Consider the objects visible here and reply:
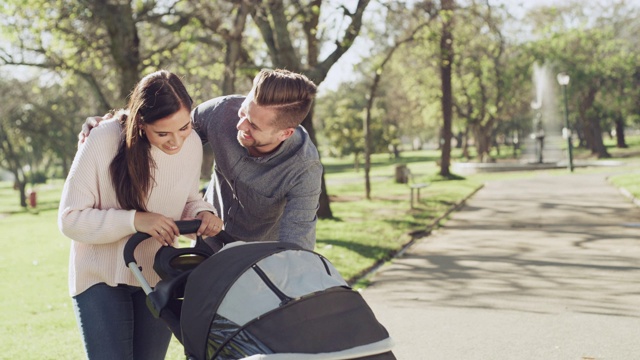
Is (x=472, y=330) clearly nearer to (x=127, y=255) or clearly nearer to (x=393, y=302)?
(x=393, y=302)

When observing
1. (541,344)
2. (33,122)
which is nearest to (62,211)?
(541,344)

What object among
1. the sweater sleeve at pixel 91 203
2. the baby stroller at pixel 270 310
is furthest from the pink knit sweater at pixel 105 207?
the baby stroller at pixel 270 310

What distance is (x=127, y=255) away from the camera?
3494mm

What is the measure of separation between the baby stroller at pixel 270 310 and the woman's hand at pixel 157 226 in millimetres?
275

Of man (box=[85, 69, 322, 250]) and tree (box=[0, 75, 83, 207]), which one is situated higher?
tree (box=[0, 75, 83, 207])

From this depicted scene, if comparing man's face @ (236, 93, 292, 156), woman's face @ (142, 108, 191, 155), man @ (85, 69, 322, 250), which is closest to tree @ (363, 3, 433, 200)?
man @ (85, 69, 322, 250)

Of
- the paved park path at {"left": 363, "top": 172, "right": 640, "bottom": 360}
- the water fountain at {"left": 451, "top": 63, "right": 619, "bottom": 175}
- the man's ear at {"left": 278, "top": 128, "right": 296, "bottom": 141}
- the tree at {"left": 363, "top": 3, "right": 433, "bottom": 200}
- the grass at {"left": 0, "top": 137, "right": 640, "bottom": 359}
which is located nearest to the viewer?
the man's ear at {"left": 278, "top": 128, "right": 296, "bottom": 141}

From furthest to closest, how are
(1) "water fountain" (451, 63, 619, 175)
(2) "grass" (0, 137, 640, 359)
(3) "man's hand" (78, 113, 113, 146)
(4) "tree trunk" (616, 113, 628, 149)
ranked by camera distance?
1. (4) "tree trunk" (616, 113, 628, 149)
2. (1) "water fountain" (451, 63, 619, 175)
3. (2) "grass" (0, 137, 640, 359)
4. (3) "man's hand" (78, 113, 113, 146)

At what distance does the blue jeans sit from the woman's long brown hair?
383 mm

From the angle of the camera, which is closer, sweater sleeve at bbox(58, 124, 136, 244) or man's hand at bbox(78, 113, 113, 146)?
sweater sleeve at bbox(58, 124, 136, 244)

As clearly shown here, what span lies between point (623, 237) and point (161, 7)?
12101mm

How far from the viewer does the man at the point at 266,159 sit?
3709 millimetres

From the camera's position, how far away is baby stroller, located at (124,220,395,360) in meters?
2.84

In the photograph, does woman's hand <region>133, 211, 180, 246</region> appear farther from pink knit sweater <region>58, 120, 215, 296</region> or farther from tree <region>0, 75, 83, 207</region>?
tree <region>0, 75, 83, 207</region>
